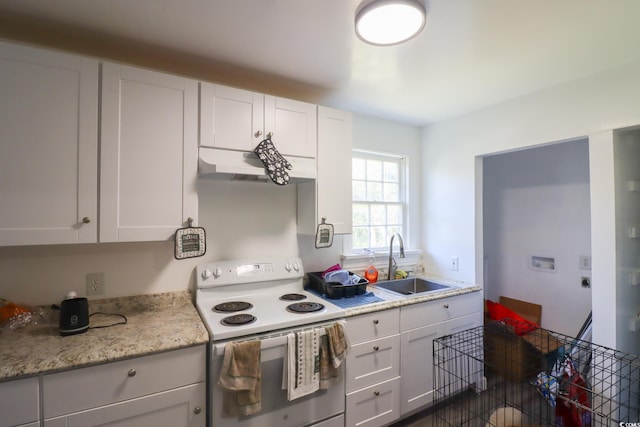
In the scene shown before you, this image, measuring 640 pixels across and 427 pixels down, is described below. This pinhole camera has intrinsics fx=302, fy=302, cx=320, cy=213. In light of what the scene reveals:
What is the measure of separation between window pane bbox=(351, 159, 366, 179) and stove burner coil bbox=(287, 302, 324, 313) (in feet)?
4.36

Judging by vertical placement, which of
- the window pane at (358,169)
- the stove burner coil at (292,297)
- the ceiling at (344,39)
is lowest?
the stove burner coil at (292,297)

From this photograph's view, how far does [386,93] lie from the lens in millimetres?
2297

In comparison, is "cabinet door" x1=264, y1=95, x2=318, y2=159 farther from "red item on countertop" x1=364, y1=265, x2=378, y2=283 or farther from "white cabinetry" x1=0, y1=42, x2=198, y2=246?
"red item on countertop" x1=364, y1=265, x2=378, y2=283

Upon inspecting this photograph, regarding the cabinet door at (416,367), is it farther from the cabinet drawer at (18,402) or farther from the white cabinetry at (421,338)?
the cabinet drawer at (18,402)

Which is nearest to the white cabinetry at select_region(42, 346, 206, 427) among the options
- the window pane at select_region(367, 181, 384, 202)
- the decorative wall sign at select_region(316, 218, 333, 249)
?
the decorative wall sign at select_region(316, 218, 333, 249)

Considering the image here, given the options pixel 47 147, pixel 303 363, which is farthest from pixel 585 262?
pixel 47 147

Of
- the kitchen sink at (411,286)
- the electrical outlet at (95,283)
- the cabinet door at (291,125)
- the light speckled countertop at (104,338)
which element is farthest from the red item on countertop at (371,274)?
the electrical outlet at (95,283)

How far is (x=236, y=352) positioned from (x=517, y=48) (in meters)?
2.22

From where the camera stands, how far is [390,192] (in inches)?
120

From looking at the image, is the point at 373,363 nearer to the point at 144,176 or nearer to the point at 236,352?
the point at 236,352

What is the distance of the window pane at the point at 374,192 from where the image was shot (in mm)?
2896

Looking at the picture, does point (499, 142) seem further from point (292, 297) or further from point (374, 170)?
point (292, 297)

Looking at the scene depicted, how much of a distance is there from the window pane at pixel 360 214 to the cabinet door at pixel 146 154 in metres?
1.47

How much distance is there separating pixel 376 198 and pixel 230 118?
1.61 metres
